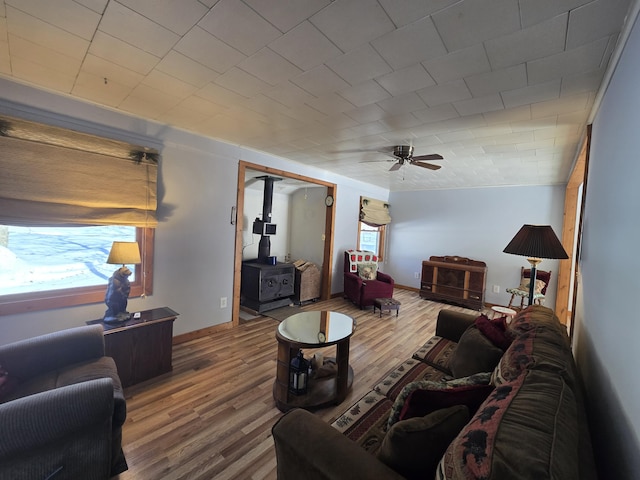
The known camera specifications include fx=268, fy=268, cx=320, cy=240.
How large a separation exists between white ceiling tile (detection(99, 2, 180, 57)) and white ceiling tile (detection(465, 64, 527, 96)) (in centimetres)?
180

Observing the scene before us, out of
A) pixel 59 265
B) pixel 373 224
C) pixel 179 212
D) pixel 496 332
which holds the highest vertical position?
pixel 373 224

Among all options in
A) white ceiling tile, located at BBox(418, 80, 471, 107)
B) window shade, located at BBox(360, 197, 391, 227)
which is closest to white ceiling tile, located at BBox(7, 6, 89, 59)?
white ceiling tile, located at BBox(418, 80, 471, 107)

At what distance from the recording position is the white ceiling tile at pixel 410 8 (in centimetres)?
114

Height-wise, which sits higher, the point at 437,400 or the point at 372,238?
the point at 372,238

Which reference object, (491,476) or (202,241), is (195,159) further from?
(491,476)

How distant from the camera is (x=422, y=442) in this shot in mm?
888

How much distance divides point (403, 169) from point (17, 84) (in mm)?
4241

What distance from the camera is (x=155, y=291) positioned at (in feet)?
9.27

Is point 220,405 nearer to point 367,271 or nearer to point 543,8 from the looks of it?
point 543,8

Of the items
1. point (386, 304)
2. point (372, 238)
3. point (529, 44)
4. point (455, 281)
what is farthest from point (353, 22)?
point (372, 238)

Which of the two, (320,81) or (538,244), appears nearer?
(320,81)

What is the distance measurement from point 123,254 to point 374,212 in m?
4.80

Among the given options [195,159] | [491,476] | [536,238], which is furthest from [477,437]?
[195,159]

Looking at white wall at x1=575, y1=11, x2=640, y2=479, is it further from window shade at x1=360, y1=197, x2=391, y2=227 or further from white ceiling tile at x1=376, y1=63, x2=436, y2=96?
window shade at x1=360, y1=197, x2=391, y2=227
